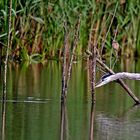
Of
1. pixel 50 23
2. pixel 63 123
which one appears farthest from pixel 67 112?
pixel 50 23

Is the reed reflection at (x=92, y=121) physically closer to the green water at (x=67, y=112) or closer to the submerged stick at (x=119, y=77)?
the green water at (x=67, y=112)

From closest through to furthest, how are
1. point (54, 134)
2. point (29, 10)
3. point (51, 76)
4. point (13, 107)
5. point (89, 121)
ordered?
point (54, 134) < point (89, 121) < point (13, 107) < point (51, 76) < point (29, 10)

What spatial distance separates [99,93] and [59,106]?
1552 mm

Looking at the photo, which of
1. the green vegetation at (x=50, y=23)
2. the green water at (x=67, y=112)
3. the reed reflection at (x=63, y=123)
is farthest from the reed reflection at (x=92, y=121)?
the green vegetation at (x=50, y=23)

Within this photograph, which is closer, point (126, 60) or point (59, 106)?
point (59, 106)

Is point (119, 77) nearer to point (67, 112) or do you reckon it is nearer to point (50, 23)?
point (67, 112)

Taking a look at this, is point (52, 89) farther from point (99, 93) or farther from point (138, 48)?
point (138, 48)

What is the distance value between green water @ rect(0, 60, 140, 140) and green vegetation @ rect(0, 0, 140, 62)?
2399 millimetres

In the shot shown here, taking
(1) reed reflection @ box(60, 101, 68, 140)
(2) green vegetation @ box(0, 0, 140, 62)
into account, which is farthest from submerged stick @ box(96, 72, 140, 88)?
(2) green vegetation @ box(0, 0, 140, 62)

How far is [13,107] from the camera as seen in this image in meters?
8.64

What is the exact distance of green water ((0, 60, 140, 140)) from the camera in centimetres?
704

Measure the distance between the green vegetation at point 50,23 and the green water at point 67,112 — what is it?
7.87 feet

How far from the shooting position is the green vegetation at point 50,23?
47.6 ft

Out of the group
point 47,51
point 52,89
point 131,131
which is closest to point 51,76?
point 52,89
